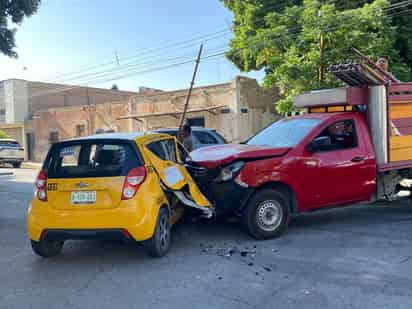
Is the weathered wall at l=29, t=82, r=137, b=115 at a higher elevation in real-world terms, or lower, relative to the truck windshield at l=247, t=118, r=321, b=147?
higher

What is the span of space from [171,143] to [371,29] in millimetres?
10482

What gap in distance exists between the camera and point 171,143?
6.44 metres

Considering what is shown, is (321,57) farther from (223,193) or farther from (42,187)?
(42,187)

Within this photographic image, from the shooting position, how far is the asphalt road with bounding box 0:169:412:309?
13.7ft

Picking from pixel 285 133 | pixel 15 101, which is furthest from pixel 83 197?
pixel 15 101

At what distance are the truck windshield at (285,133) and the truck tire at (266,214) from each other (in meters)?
0.93

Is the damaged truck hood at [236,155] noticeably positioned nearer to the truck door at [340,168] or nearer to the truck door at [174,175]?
the truck door at [174,175]

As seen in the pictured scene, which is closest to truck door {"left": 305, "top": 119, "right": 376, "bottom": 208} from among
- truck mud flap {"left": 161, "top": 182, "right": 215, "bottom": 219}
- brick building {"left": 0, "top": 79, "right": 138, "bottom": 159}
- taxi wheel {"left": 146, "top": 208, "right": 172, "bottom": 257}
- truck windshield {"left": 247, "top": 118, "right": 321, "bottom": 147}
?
truck windshield {"left": 247, "top": 118, "right": 321, "bottom": 147}

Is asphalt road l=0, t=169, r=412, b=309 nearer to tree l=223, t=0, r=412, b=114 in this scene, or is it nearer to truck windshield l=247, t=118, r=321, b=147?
truck windshield l=247, t=118, r=321, b=147

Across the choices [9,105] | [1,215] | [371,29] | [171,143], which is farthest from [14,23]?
[9,105]

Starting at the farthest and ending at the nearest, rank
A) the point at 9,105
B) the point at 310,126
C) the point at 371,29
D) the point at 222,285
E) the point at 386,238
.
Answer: the point at 9,105 < the point at 371,29 < the point at 310,126 < the point at 386,238 < the point at 222,285

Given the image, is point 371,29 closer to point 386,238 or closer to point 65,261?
point 386,238

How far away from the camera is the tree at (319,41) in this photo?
13.5 meters

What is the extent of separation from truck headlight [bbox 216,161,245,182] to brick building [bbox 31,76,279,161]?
15467 millimetres
